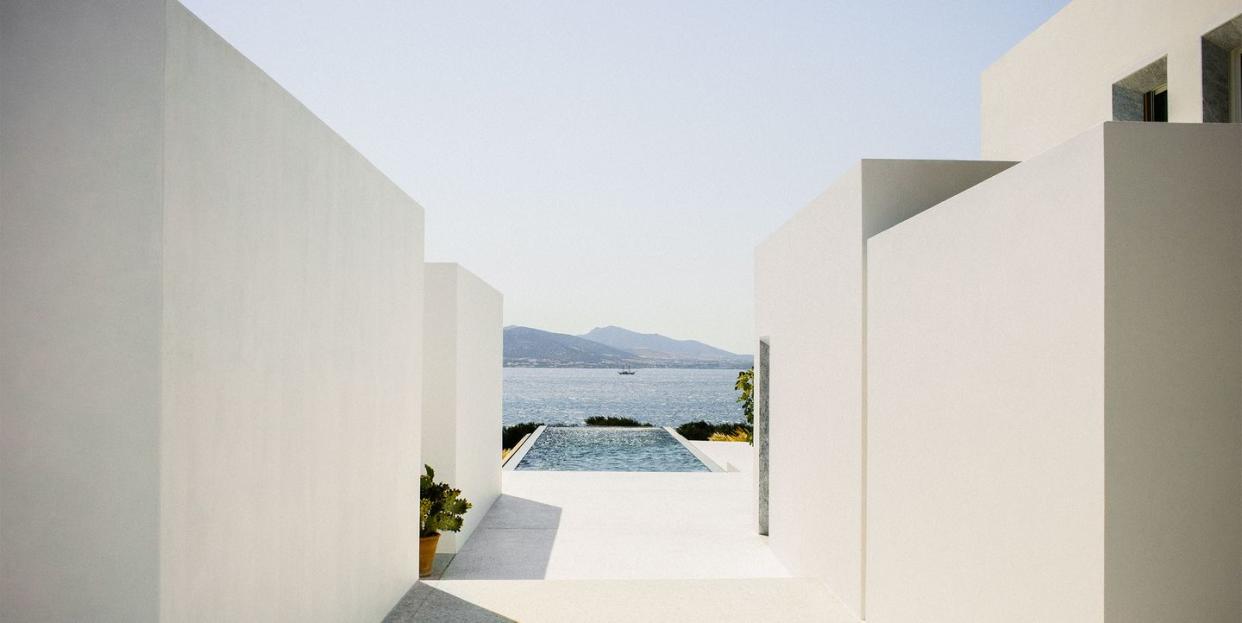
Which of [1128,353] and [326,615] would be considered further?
[326,615]

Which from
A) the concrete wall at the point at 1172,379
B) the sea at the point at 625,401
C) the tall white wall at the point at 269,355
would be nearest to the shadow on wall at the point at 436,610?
the tall white wall at the point at 269,355

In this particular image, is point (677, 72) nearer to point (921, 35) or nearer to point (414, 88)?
point (414, 88)

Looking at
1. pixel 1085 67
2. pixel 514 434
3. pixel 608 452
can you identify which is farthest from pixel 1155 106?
pixel 514 434

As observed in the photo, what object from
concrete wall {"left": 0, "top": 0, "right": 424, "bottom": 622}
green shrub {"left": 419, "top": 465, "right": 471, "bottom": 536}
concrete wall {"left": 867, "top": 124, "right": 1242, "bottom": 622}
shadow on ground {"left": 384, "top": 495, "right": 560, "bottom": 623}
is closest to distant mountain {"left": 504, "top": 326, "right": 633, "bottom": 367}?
shadow on ground {"left": 384, "top": 495, "right": 560, "bottom": 623}

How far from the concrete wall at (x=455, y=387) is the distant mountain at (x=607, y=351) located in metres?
99.4

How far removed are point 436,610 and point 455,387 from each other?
3794 millimetres

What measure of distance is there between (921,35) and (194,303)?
1120 cm

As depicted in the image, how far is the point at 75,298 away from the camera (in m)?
2.59

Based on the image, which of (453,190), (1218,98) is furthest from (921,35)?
(453,190)

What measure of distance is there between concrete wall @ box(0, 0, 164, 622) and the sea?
42007 mm

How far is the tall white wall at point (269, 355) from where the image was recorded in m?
2.77

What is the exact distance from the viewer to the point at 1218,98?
6676 millimetres

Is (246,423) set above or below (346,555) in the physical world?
above

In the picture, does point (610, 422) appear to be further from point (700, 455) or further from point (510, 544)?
point (510, 544)
